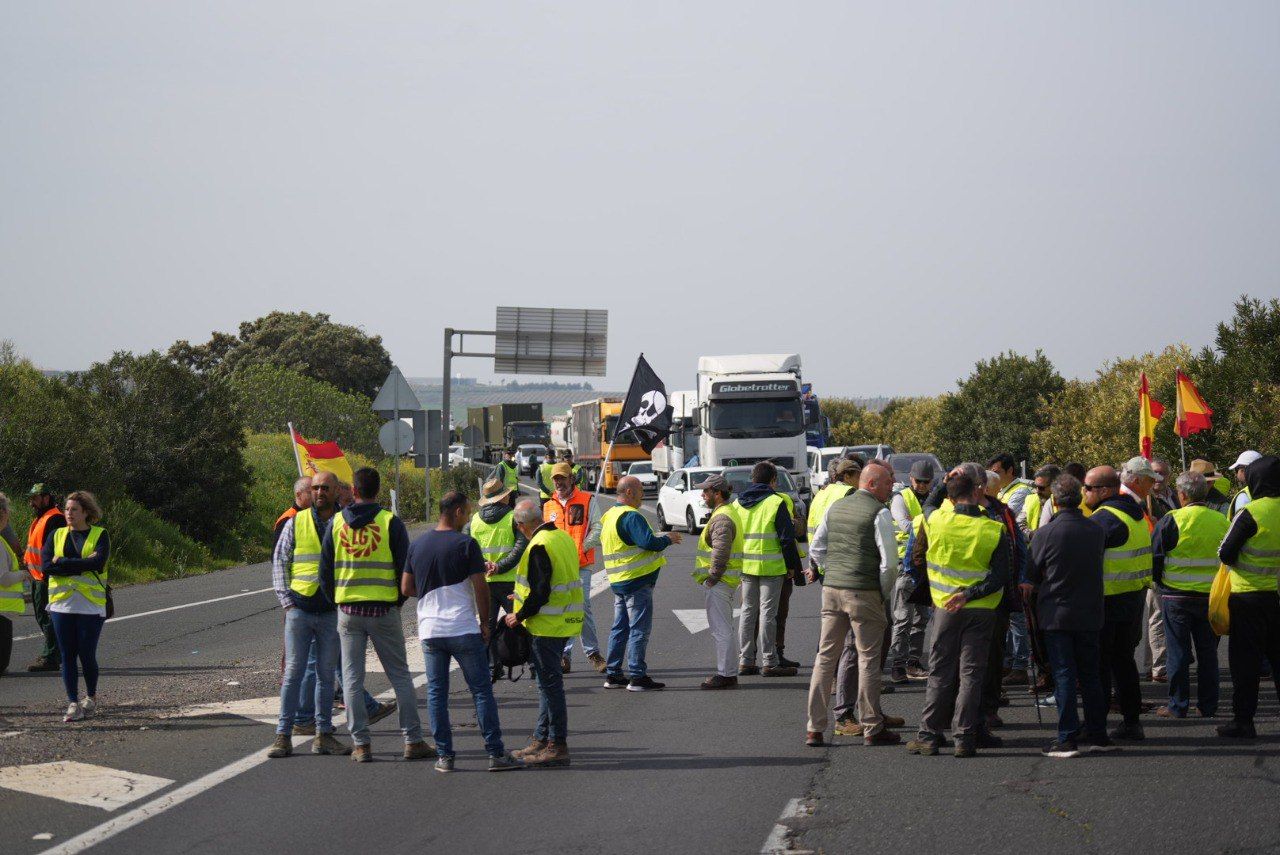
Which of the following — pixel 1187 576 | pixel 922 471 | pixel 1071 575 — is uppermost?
pixel 922 471

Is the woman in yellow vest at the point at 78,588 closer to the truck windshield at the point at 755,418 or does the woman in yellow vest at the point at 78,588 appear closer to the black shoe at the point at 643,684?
the black shoe at the point at 643,684

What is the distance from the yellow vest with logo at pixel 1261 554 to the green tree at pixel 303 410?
125 ft

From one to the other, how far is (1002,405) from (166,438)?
37.1 meters

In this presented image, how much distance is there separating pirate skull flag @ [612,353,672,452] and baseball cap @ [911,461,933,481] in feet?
22.0

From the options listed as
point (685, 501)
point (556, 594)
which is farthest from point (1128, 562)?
point (685, 501)

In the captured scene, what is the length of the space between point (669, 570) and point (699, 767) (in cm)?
1509

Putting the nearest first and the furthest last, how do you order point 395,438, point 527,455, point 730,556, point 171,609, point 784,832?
point 784,832, point 730,556, point 171,609, point 395,438, point 527,455

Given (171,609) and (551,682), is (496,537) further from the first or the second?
(171,609)

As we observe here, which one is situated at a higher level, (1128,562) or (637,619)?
(1128,562)

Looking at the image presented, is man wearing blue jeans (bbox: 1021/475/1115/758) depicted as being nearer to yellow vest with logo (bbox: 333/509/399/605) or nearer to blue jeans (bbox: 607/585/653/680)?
blue jeans (bbox: 607/585/653/680)

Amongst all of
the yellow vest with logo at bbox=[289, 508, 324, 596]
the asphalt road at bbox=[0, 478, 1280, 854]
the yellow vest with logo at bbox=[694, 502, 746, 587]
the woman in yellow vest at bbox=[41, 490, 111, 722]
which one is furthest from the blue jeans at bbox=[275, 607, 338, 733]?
the yellow vest with logo at bbox=[694, 502, 746, 587]

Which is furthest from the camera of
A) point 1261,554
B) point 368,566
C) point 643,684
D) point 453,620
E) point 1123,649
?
point 643,684

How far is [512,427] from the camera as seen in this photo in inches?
3359

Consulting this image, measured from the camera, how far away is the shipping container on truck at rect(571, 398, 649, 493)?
58.7 metres
